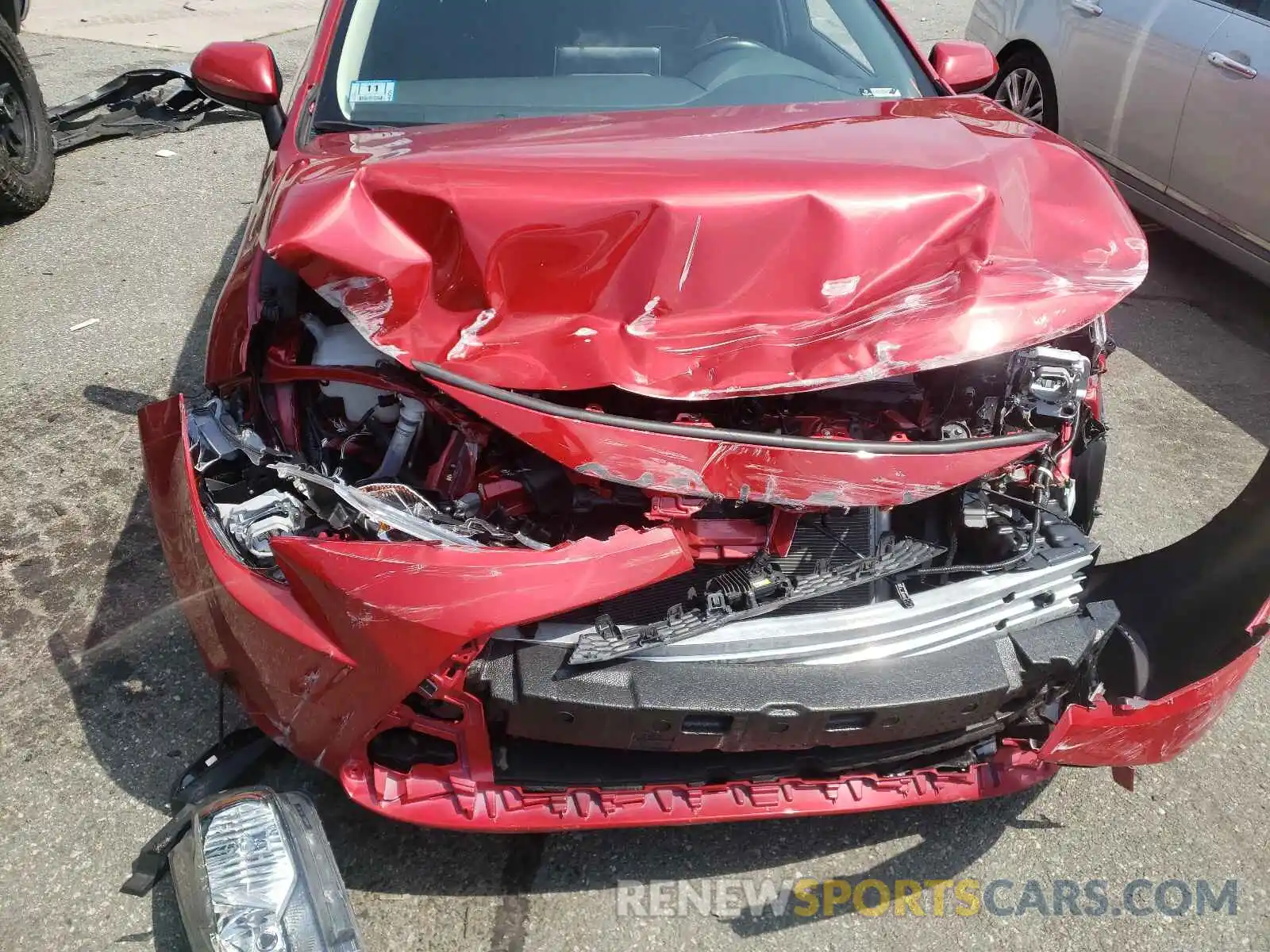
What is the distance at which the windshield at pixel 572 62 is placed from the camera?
8.09ft

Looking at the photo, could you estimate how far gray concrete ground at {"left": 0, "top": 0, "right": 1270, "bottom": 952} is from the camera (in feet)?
6.26

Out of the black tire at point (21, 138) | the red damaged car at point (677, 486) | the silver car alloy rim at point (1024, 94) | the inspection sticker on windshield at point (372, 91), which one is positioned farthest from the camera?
the silver car alloy rim at point (1024, 94)

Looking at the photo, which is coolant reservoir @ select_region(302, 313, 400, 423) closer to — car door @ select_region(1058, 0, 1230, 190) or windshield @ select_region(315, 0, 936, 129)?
windshield @ select_region(315, 0, 936, 129)

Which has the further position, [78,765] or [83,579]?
[83,579]

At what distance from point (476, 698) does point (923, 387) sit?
3.85 ft

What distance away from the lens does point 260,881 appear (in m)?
1.56

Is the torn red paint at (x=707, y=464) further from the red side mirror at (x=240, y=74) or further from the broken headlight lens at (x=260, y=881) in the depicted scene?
the red side mirror at (x=240, y=74)

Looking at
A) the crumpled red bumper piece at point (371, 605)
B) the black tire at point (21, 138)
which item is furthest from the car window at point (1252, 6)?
the black tire at point (21, 138)

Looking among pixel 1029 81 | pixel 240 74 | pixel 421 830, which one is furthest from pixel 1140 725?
pixel 1029 81

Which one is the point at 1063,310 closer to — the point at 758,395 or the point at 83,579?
the point at 758,395

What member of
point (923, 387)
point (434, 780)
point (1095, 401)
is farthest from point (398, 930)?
point (1095, 401)

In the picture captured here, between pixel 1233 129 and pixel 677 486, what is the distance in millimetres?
3966

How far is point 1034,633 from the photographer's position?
71.9 inches

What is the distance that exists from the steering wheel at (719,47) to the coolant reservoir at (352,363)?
125cm
